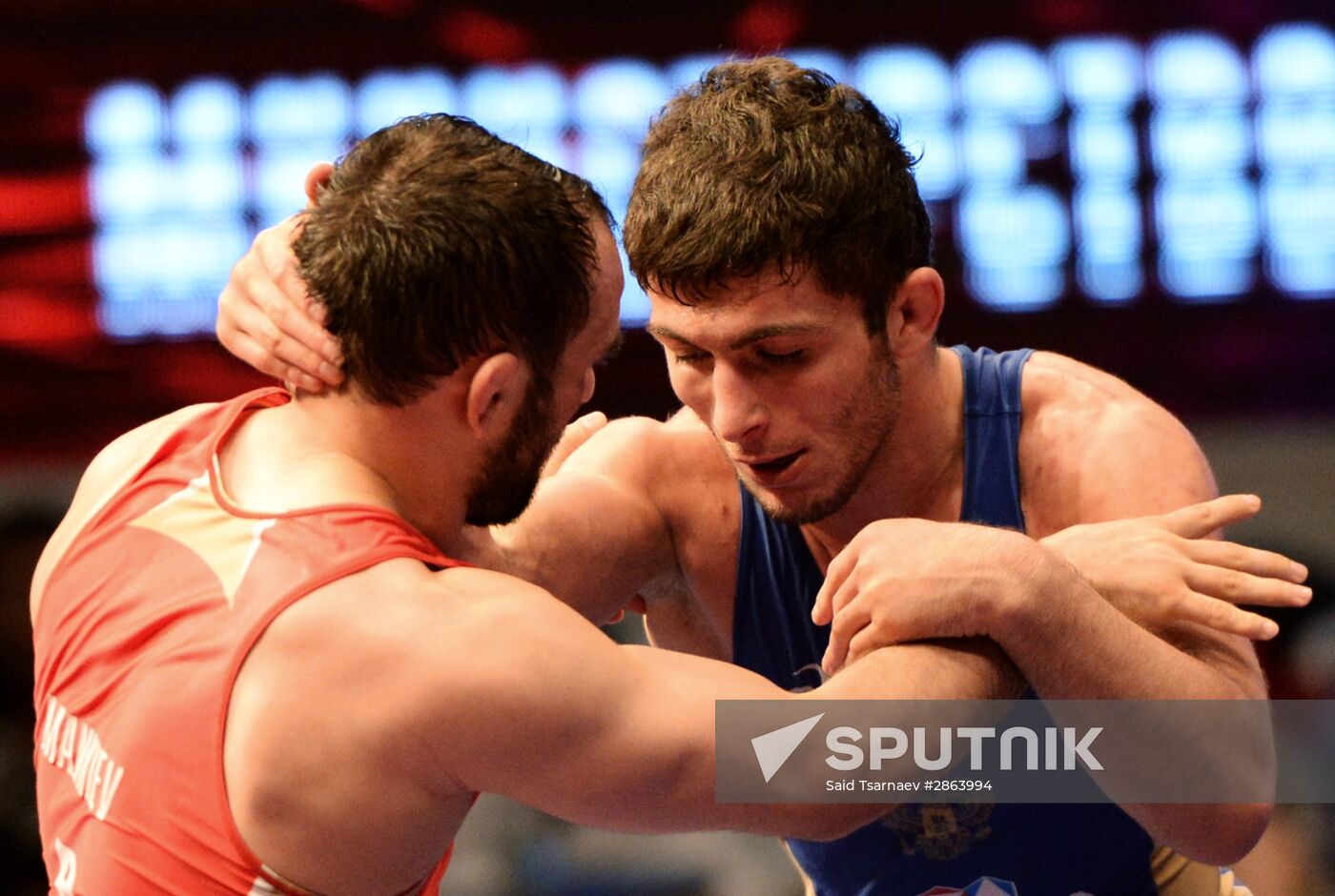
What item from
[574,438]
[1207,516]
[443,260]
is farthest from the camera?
[574,438]

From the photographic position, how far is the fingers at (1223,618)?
1729 millimetres

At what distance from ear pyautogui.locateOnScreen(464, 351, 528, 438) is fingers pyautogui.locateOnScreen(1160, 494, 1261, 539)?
2.65 ft

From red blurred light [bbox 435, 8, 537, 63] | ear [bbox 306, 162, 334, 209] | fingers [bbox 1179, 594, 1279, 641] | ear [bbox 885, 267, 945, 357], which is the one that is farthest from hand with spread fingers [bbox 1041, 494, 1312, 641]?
red blurred light [bbox 435, 8, 537, 63]

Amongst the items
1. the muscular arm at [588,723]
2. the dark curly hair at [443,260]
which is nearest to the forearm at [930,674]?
the muscular arm at [588,723]

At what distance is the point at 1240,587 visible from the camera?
175 cm

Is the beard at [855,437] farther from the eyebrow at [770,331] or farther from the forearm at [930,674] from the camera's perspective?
the forearm at [930,674]

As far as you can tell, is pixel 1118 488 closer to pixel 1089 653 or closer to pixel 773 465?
pixel 1089 653

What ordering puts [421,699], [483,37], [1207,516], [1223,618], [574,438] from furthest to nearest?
[483,37]
[574,438]
[1207,516]
[1223,618]
[421,699]

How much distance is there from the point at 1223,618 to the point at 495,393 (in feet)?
2.79

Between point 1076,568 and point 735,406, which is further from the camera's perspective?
point 735,406

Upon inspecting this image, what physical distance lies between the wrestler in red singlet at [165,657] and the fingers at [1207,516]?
89cm

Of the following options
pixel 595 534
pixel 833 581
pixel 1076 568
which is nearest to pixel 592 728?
pixel 833 581

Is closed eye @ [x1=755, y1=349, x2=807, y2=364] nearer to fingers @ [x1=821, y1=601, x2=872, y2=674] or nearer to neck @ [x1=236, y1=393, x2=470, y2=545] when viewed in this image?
fingers @ [x1=821, y1=601, x2=872, y2=674]

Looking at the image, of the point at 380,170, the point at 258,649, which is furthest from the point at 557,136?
the point at 258,649
